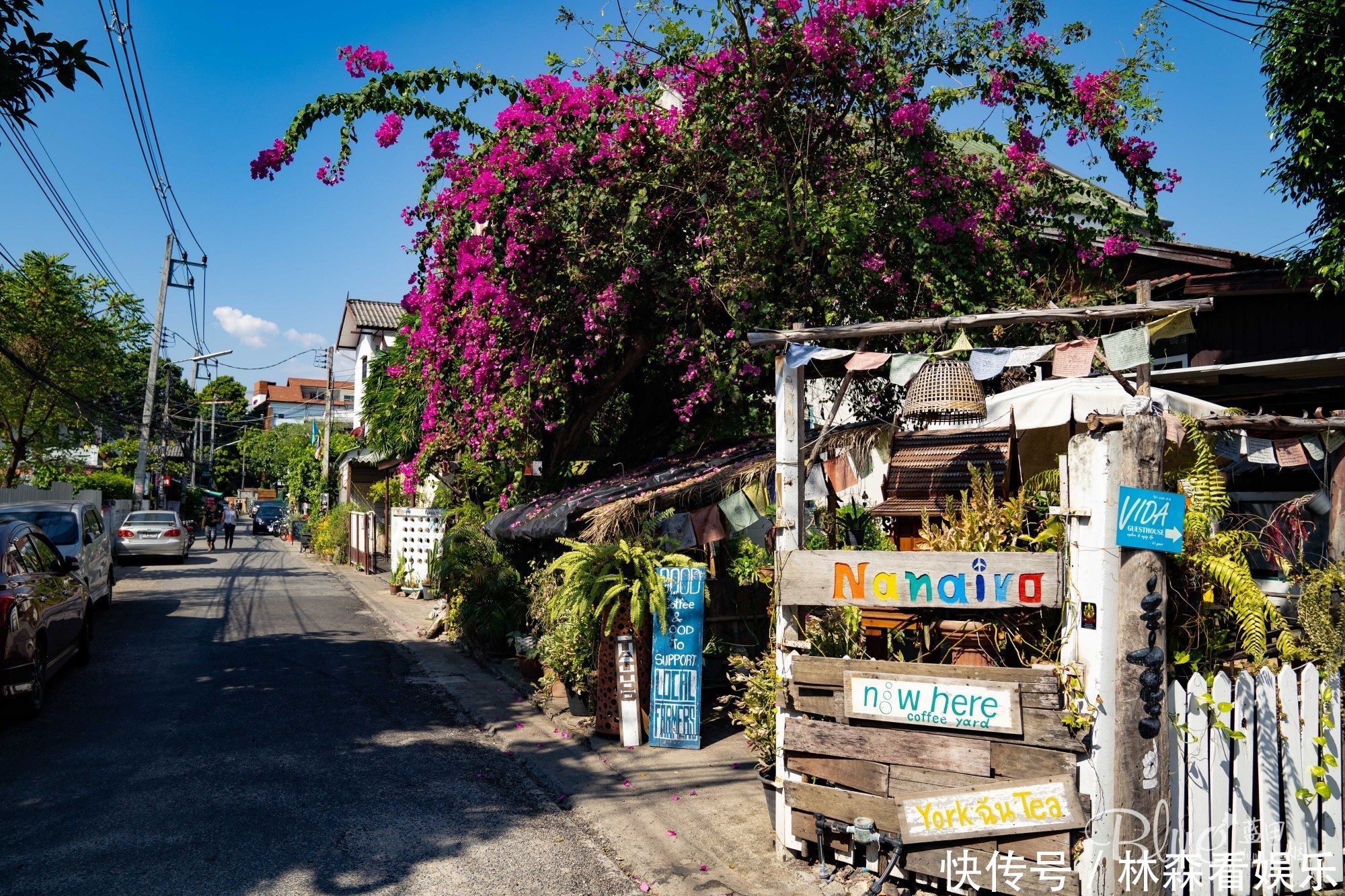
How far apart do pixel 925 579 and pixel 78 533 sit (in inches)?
549

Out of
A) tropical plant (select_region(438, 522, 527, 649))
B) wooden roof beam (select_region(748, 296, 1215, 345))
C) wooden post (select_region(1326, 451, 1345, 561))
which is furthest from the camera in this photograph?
tropical plant (select_region(438, 522, 527, 649))

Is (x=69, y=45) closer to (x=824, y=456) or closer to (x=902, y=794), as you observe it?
(x=824, y=456)

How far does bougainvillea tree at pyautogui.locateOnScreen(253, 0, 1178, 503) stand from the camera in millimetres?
8750

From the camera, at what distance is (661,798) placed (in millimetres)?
6316

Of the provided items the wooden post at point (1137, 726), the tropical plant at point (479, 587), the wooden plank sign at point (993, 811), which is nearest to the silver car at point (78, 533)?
the tropical plant at point (479, 587)

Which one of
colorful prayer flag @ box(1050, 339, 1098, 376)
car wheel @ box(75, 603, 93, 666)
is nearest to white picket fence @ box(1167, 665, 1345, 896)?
colorful prayer flag @ box(1050, 339, 1098, 376)

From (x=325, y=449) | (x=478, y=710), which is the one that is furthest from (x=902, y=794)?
(x=325, y=449)

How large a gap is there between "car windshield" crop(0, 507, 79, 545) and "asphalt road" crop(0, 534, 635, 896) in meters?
3.52

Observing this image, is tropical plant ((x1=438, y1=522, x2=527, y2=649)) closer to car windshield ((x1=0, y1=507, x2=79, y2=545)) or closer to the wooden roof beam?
car windshield ((x1=0, y1=507, x2=79, y2=545))

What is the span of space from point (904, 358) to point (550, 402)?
6.13m

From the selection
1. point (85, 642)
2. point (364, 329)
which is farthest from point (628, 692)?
point (364, 329)

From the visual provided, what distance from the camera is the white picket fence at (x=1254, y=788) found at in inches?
175

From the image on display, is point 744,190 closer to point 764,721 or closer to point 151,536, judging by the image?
point 764,721

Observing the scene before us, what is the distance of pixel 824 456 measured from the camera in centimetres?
711
